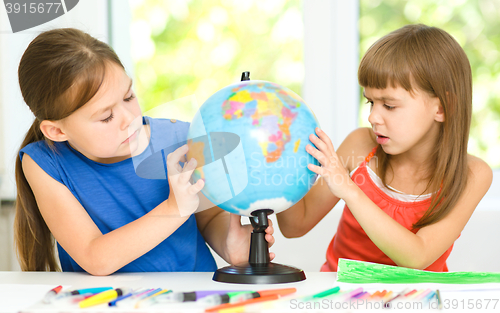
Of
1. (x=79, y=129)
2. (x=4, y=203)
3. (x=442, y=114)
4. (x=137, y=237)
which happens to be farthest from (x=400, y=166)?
(x=4, y=203)

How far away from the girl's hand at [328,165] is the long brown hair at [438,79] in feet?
0.98

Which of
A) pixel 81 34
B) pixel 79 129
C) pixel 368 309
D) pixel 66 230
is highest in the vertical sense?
pixel 81 34

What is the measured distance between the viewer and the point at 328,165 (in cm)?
88

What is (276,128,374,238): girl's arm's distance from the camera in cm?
126

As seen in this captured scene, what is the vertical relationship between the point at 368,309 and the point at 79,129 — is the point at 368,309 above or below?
below

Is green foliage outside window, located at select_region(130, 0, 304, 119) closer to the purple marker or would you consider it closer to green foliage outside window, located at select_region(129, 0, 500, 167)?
green foliage outside window, located at select_region(129, 0, 500, 167)

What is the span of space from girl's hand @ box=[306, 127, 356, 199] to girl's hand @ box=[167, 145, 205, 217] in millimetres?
230

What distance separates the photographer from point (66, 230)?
3.18 ft

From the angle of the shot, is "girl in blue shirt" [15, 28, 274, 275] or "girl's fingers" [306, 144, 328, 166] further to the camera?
"girl in blue shirt" [15, 28, 274, 275]

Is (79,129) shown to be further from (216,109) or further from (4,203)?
(4,203)

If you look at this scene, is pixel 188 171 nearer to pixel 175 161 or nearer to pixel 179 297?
pixel 175 161

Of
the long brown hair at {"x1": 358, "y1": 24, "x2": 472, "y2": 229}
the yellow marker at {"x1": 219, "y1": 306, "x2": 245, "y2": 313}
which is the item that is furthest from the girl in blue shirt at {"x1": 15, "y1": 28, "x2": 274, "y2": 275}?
the long brown hair at {"x1": 358, "y1": 24, "x2": 472, "y2": 229}

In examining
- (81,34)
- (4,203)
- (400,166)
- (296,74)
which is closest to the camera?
(81,34)

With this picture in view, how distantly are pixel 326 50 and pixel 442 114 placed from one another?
1094 millimetres
